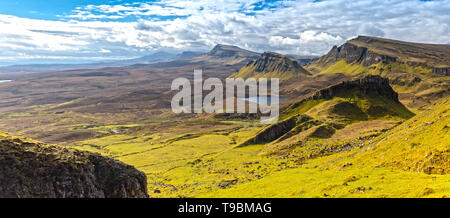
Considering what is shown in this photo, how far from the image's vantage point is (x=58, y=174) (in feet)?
155

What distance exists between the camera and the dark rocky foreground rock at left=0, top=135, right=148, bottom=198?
142ft

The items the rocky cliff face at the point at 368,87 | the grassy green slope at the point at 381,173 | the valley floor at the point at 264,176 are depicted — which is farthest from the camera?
the rocky cliff face at the point at 368,87

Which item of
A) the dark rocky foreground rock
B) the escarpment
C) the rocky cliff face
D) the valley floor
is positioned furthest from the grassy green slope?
the rocky cliff face

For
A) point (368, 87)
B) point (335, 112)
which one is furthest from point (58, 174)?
point (368, 87)

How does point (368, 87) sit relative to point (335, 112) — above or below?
above

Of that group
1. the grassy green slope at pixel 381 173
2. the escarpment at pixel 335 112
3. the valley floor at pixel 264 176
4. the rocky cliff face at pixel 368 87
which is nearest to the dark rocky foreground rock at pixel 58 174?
the valley floor at pixel 264 176

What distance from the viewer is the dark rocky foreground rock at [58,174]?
142 ft

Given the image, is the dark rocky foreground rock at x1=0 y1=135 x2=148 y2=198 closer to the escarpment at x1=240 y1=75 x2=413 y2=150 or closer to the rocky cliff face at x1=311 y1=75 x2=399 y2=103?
the escarpment at x1=240 y1=75 x2=413 y2=150

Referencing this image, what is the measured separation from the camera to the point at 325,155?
3484 inches

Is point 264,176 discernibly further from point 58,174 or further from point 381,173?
point 58,174

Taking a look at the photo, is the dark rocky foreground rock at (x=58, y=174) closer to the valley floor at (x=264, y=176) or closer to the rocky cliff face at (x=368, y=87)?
the valley floor at (x=264, y=176)
